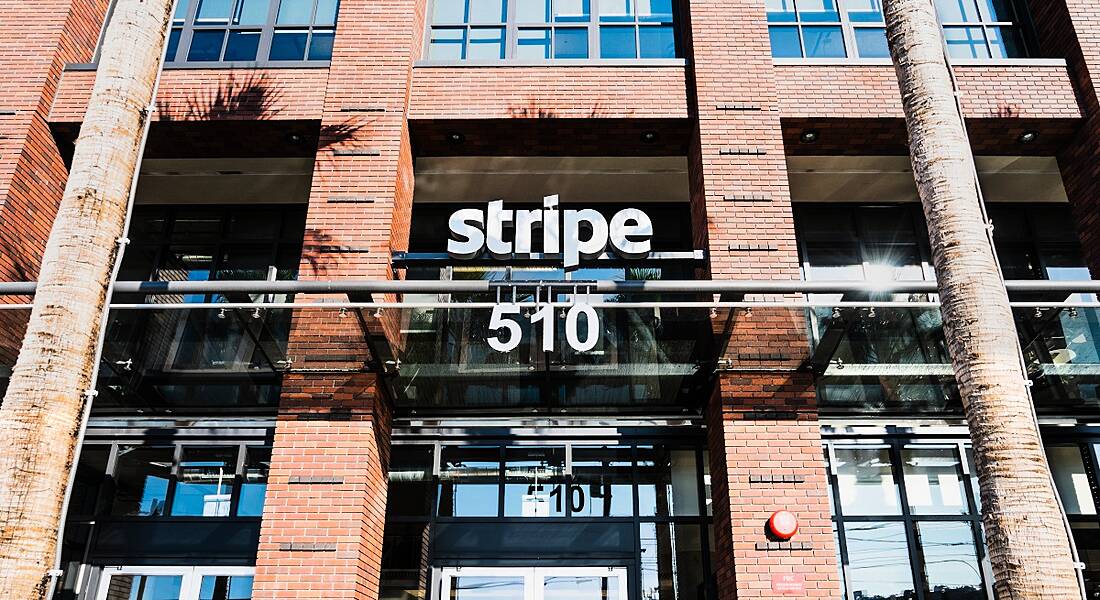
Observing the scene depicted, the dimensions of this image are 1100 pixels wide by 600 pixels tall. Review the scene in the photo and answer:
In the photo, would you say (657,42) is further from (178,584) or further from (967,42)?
(178,584)

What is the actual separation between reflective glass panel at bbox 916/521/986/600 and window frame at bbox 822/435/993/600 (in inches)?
2.0

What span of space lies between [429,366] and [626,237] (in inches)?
109

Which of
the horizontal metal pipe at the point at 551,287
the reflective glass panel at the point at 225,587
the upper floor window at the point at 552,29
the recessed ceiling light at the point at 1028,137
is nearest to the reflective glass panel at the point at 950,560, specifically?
the horizontal metal pipe at the point at 551,287

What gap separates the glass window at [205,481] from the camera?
10.6 m

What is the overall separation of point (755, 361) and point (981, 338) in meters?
3.90

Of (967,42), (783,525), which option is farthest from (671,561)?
(967,42)

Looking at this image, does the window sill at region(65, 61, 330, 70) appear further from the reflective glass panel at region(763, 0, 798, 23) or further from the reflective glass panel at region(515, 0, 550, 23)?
the reflective glass panel at region(763, 0, 798, 23)

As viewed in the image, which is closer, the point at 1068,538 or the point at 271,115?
the point at 1068,538

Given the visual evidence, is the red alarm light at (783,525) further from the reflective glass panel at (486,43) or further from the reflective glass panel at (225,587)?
the reflective glass panel at (486,43)

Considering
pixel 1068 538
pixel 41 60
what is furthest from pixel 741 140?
pixel 41 60

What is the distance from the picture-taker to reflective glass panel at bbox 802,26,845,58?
38.4 ft

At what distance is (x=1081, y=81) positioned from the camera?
428 inches

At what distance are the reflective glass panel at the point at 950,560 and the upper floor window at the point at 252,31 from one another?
35.0 feet

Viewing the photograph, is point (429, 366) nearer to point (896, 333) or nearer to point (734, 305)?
point (734, 305)
